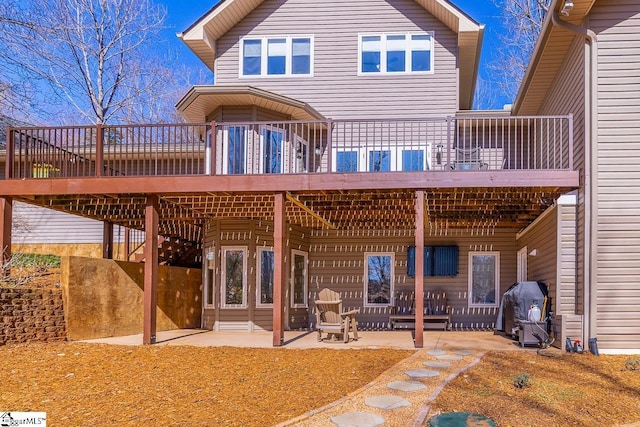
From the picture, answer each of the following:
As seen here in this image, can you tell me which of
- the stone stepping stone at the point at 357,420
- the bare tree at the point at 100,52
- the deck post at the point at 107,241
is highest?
the bare tree at the point at 100,52

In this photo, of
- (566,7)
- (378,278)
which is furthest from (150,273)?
(566,7)

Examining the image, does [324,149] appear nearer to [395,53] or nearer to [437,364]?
[395,53]

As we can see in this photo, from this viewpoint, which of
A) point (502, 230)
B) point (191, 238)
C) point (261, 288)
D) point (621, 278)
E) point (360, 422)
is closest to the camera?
point (360, 422)

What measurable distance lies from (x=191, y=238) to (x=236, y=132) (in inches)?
169

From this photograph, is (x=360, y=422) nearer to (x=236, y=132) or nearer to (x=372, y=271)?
(x=236, y=132)

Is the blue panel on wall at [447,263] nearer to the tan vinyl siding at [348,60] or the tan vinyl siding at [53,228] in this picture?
the tan vinyl siding at [348,60]

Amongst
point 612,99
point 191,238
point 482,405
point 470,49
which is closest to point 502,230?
point 470,49

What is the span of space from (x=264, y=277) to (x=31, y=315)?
5.15m

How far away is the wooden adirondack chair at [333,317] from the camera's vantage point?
970 cm

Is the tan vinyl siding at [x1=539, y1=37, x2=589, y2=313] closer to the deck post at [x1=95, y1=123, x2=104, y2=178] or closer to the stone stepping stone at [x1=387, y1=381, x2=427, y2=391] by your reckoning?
the stone stepping stone at [x1=387, y1=381, x2=427, y2=391]

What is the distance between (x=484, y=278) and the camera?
1387 cm

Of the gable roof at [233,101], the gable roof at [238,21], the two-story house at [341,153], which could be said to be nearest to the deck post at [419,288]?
the two-story house at [341,153]

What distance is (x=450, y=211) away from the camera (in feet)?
39.2

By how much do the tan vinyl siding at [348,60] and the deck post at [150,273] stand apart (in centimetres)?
566
